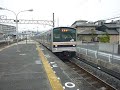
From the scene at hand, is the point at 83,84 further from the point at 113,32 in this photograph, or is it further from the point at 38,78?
the point at 113,32

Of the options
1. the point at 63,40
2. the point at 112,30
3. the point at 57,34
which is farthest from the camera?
the point at 112,30

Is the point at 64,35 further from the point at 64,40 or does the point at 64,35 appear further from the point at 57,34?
the point at 57,34

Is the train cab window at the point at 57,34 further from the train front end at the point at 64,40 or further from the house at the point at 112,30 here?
the house at the point at 112,30

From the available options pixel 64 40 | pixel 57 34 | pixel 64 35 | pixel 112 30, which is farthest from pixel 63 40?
pixel 112 30

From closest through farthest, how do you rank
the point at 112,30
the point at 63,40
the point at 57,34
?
the point at 63,40, the point at 57,34, the point at 112,30

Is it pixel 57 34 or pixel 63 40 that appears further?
pixel 57 34

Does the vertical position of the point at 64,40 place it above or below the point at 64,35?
below

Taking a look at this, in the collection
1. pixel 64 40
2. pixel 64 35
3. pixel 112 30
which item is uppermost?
pixel 112 30

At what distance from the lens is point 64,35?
19.6 m

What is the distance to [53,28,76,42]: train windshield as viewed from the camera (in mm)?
19484

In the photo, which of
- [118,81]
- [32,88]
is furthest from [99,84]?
[32,88]

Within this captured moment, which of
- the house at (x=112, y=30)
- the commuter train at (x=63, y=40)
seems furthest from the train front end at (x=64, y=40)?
the house at (x=112, y=30)

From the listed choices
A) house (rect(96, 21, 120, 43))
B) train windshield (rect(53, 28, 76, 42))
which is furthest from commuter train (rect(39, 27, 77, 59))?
house (rect(96, 21, 120, 43))

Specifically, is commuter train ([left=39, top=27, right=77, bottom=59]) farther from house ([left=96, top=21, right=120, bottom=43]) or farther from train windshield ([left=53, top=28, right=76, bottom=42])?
house ([left=96, top=21, right=120, bottom=43])
